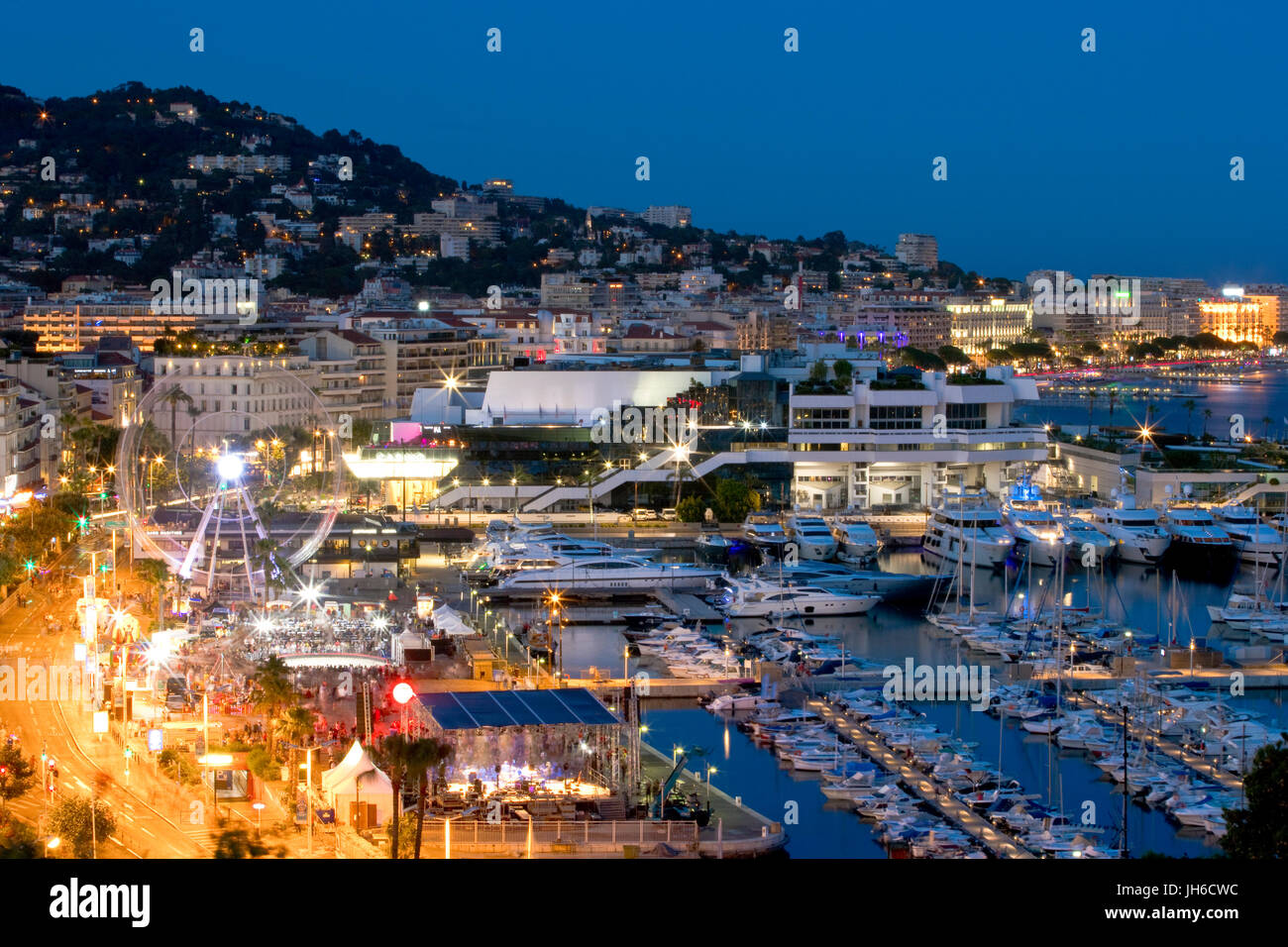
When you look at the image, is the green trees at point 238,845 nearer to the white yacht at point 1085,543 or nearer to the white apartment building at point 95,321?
the white yacht at point 1085,543

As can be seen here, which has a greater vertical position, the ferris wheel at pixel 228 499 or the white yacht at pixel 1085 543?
the ferris wheel at pixel 228 499

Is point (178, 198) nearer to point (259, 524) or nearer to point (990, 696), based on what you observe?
point (259, 524)

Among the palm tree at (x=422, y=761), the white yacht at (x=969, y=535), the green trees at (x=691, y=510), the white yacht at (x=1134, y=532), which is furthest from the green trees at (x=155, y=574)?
the white yacht at (x=1134, y=532)

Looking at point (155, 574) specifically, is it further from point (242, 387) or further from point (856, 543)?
point (242, 387)

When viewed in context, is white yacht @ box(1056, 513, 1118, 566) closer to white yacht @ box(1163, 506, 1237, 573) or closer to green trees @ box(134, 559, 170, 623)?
white yacht @ box(1163, 506, 1237, 573)

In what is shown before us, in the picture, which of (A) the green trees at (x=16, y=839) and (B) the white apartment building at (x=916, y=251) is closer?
(A) the green trees at (x=16, y=839)
